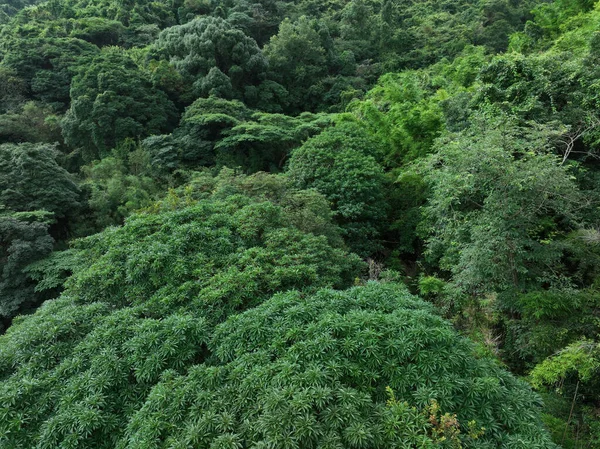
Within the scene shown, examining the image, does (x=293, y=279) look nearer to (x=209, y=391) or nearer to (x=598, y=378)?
(x=209, y=391)

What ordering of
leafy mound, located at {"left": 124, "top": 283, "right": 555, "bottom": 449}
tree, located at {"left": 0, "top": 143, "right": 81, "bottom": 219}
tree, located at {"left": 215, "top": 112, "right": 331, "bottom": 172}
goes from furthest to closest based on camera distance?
tree, located at {"left": 215, "top": 112, "right": 331, "bottom": 172} < tree, located at {"left": 0, "top": 143, "right": 81, "bottom": 219} < leafy mound, located at {"left": 124, "top": 283, "right": 555, "bottom": 449}

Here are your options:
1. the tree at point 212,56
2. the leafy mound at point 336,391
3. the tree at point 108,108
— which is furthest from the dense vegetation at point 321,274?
the tree at point 212,56

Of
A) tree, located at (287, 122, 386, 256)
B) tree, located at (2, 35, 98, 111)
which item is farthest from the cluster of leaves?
tree, located at (2, 35, 98, 111)

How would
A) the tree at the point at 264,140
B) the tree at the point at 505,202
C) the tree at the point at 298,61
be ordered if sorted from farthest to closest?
the tree at the point at 298,61
the tree at the point at 264,140
the tree at the point at 505,202

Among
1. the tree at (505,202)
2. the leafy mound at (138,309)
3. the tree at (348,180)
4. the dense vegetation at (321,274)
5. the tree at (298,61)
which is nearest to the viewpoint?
the dense vegetation at (321,274)

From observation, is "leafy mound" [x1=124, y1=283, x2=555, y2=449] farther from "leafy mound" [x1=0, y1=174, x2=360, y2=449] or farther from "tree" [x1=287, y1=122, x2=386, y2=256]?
"tree" [x1=287, y1=122, x2=386, y2=256]

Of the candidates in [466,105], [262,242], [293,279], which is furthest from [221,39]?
[293,279]

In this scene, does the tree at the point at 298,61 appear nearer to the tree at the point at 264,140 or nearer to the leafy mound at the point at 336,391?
the tree at the point at 264,140
